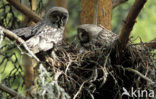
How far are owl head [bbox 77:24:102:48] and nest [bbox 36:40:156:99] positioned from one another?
2.51ft

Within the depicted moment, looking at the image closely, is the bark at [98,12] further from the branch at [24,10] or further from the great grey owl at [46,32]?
the branch at [24,10]

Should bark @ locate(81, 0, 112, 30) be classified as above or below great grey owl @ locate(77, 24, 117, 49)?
above

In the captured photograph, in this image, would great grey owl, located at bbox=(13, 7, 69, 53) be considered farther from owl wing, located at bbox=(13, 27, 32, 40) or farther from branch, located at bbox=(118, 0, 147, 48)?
branch, located at bbox=(118, 0, 147, 48)

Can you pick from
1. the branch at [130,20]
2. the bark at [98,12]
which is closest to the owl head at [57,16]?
the bark at [98,12]

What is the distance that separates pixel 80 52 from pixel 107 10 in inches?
45.5

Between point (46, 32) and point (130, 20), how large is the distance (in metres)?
1.75

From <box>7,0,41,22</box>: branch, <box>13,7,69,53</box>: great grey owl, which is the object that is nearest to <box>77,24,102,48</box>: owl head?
<box>13,7,69,53</box>: great grey owl

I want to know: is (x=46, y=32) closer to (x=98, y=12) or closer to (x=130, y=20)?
(x=98, y=12)

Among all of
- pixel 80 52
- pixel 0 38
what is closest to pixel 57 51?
pixel 80 52

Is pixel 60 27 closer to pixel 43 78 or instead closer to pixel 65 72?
pixel 65 72

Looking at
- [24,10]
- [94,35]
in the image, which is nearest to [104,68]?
[94,35]

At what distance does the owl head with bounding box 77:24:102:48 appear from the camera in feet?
18.0

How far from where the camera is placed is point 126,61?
4590 millimetres

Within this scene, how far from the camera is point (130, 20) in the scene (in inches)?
144
